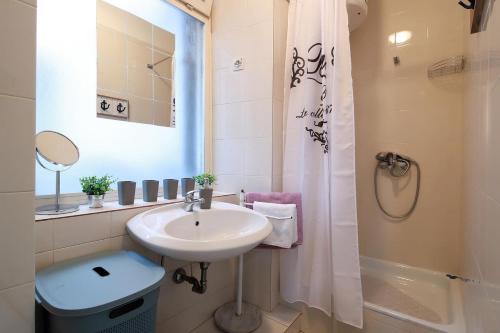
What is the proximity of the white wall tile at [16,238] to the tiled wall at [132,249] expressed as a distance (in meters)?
0.21

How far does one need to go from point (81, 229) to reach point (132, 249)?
0.74 feet

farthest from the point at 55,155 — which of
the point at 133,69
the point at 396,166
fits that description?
the point at 396,166

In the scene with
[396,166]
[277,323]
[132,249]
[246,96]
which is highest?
[246,96]

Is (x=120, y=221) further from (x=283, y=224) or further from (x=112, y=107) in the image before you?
(x=283, y=224)

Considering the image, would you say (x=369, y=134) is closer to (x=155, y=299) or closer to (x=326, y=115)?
(x=326, y=115)

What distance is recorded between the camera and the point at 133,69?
123 cm

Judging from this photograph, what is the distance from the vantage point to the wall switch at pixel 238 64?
1455 mm

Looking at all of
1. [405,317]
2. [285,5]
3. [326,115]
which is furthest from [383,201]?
[285,5]

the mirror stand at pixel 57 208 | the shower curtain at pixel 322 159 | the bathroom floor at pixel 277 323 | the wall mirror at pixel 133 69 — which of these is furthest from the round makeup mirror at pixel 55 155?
the shower curtain at pixel 322 159

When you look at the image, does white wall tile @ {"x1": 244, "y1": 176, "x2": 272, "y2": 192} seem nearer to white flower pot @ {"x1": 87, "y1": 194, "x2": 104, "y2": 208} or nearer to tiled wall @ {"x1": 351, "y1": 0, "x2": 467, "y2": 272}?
white flower pot @ {"x1": 87, "y1": 194, "x2": 104, "y2": 208}

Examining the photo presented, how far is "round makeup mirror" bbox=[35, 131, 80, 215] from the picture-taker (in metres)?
0.86

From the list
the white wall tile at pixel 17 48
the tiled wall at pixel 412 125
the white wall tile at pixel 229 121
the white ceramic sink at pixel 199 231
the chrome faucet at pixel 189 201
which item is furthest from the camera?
the tiled wall at pixel 412 125

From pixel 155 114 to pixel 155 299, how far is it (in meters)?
0.98

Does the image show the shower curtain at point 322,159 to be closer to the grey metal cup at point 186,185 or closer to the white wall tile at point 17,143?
the grey metal cup at point 186,185
